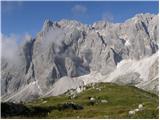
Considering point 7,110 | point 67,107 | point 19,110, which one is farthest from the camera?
point 67,107

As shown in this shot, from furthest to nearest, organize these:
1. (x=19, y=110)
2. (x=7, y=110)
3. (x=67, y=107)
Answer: (x=67, y=107) < (x=19, y=110) < (x=7, y=110)

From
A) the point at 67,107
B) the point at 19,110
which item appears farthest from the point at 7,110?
the point at 67,107

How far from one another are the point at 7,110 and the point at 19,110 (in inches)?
257

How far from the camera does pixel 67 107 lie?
134250 mm

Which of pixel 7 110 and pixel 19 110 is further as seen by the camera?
pixel 19 110

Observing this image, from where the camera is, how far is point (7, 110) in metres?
71.2

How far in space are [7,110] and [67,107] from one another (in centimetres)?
6398

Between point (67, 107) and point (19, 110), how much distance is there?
189 feet

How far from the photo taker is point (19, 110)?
3056 inches

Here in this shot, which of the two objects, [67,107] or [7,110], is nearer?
[7,110]

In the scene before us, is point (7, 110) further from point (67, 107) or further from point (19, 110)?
point (67, 107)
